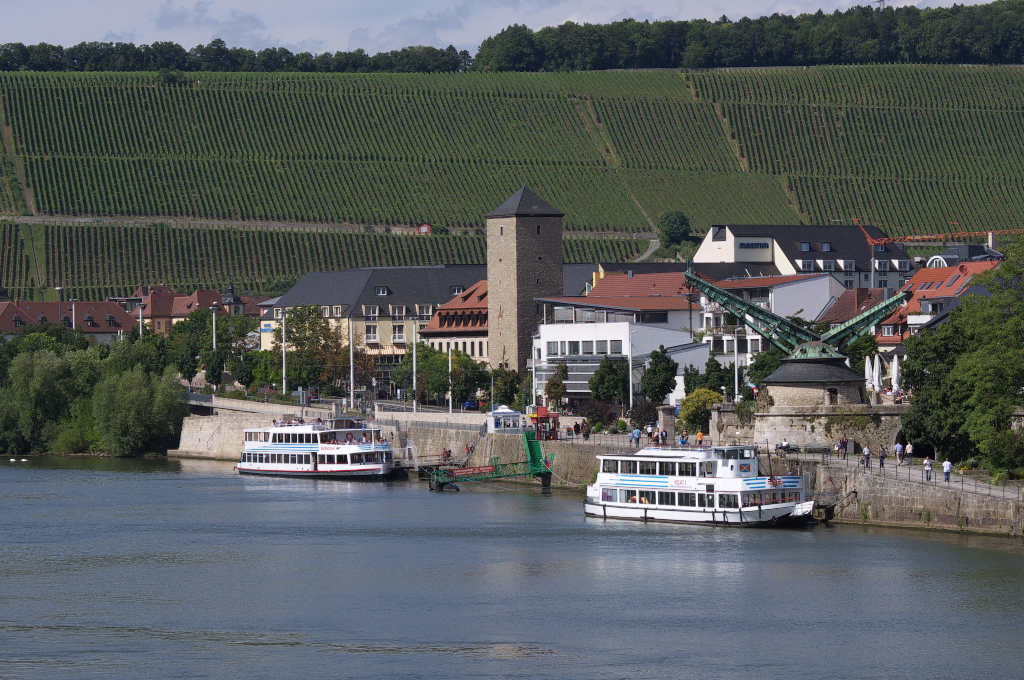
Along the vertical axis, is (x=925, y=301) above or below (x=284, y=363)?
above

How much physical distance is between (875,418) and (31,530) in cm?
3106

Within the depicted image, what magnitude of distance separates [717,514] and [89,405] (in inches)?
2155

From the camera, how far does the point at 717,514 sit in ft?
197

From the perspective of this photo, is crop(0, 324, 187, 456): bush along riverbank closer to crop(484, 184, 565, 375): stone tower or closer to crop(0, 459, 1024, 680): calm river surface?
crop(484, 184, 565, 375): stone tower

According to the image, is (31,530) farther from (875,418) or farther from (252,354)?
(252,354)

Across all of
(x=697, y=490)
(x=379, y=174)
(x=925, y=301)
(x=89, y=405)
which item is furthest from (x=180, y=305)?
(x=697, y=490)

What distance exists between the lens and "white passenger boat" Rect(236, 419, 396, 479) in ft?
280

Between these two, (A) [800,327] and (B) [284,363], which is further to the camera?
(B) [284,363]

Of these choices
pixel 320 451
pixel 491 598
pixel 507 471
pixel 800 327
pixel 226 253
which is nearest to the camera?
pixel 491 598

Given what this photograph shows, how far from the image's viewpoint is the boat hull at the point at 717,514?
58812 mm

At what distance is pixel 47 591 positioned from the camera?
49.5 metres

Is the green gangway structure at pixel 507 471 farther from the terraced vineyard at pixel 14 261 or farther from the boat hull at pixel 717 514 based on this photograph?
the terraced vineyard at pixel 14 261

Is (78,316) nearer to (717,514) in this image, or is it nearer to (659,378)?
(659,378)

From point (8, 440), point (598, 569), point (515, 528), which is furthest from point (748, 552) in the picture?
point (8, 440)
